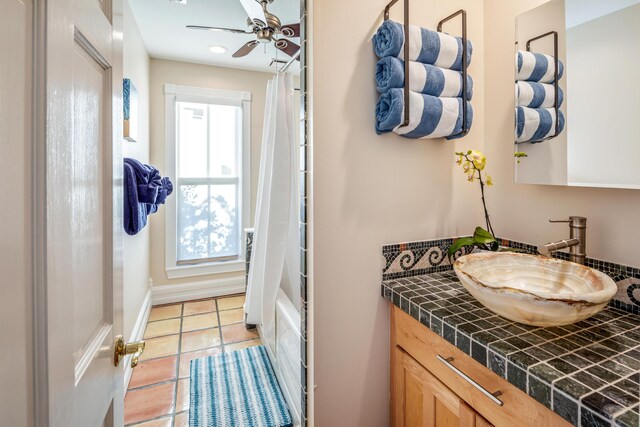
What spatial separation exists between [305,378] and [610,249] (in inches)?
44.3

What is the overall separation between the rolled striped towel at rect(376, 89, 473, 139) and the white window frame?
8.30 ft

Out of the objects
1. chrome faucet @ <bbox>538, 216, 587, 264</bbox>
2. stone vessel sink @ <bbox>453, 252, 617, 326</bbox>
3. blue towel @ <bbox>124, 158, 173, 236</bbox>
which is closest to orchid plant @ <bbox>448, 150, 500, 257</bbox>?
stone vessel sink @ <bbox>453, 252, 617, 326</bbox>

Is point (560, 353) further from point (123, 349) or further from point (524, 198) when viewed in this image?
point (123, 349)

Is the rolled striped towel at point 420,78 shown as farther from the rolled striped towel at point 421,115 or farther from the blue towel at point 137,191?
the blue towel at point 137,191

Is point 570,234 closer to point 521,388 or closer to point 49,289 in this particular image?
point 521,388

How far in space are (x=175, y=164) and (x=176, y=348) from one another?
1766mm

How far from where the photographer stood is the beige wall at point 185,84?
10.2ft

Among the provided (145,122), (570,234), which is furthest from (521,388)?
(145,122)

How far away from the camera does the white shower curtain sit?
1977mm

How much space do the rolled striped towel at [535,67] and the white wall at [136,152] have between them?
221 cm

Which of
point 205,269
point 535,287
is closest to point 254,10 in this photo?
point 535,287

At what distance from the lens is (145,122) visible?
9.37 ft

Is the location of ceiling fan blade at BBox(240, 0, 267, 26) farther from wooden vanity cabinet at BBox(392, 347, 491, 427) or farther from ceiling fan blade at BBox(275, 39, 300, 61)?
wooden vanity cabinet at BBox(392, 347, 491, 427)

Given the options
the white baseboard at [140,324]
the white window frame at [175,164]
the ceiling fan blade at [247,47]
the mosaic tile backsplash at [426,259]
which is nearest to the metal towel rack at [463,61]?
the mosaic tile backsplash at [426,259]
